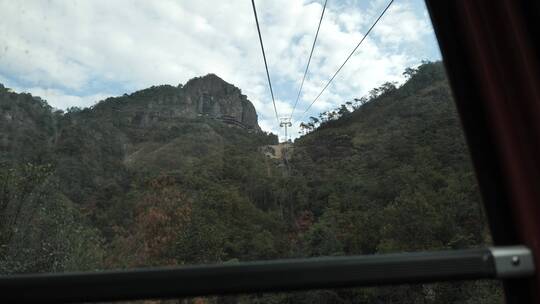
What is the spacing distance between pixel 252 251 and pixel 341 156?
1.19 m

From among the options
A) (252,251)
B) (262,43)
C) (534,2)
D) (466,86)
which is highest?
(262,43)

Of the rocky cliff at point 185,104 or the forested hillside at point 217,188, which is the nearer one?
the forested hillside at point 217,188

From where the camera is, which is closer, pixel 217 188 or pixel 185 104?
pixel 217 188

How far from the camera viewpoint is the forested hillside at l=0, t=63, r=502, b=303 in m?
1.22

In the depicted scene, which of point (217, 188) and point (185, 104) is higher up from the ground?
point (185, 104)

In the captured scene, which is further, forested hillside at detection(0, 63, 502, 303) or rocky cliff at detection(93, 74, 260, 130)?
rocky cliff at detection(93, 74, 260, 130)

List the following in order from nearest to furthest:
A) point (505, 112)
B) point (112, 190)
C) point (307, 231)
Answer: point (505, 112) → point (112, 190) → point (307, 231)

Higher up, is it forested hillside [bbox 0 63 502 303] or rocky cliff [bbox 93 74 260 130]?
rocky cliff [bbox 93 74 260 130]

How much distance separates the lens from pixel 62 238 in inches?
56.5

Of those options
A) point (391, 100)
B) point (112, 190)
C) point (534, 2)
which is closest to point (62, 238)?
point (112, 190)

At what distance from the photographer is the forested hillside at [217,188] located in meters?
1.22

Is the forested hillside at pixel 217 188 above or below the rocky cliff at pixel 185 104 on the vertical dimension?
below

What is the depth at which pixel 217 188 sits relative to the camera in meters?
2.06

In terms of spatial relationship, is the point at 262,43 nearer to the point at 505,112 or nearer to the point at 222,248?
the point at 222,248
